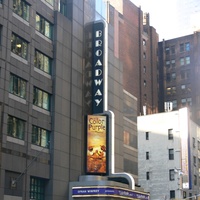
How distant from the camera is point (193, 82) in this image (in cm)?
12912

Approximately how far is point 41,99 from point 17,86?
343 centimetres

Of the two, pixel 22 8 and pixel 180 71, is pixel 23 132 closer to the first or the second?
pixel 22 8

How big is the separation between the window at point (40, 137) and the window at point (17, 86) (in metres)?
3.16

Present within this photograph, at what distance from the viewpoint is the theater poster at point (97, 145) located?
158 ft

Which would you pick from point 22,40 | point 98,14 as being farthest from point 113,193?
point 98,14

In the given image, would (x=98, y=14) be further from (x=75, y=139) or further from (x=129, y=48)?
(x=129, y=48)

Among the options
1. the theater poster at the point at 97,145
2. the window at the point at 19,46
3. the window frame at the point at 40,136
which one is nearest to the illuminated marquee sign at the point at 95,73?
the theater poster at the point at 97,145

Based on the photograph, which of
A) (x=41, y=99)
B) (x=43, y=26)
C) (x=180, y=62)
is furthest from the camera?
(x=180, y=62)

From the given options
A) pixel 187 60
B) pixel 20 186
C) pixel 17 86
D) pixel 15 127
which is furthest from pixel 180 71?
pixel 20 186

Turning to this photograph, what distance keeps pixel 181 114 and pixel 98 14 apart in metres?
33.8

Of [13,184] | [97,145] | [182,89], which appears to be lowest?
[13,184]

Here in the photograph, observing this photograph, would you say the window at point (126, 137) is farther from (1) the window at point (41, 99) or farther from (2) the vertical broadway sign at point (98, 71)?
(1) the window at point (41, 99)

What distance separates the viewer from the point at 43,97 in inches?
1746

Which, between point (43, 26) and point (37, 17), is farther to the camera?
point (43, 26)
